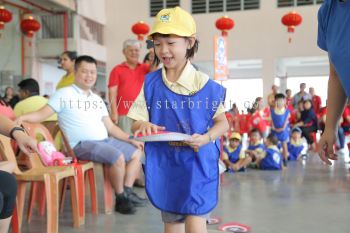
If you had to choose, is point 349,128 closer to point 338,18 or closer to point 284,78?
point 338,18

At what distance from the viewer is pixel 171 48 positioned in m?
1.49

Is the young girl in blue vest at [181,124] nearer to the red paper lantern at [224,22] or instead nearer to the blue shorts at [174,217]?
the blue shorts at [174,217]

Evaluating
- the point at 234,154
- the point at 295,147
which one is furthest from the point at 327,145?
the point at 295,147

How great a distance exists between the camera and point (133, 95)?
12.1 ft

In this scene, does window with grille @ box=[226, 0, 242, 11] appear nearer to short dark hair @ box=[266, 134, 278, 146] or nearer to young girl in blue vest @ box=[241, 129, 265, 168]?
short dark hair @ box=[266, 134, 278, 146]

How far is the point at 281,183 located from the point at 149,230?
2.08m

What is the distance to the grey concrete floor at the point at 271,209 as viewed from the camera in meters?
2.59

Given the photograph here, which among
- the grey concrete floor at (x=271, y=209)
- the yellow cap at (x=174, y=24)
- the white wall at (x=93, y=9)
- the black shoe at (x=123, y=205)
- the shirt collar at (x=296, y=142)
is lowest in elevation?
the grey concrete floor at (x=271, y=209)

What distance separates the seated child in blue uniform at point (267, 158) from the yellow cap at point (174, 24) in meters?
3.78

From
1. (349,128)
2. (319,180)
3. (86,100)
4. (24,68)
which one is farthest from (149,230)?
(24,68)

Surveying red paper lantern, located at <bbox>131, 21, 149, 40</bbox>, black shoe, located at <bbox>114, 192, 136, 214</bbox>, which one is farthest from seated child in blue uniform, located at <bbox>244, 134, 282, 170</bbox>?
red paper lantern, located at <bbox>131, 21, 149, 40</bbox>

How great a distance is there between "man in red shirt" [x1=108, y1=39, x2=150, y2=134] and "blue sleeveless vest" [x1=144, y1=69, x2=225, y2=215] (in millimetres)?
2125

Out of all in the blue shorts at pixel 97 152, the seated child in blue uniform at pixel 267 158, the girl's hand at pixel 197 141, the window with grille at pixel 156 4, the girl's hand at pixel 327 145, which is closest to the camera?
the girl's hand at pixel 327 145

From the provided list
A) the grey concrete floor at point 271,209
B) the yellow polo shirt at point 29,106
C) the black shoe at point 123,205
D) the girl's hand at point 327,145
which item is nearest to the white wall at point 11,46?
the yellow polo shirt at point 29,106
